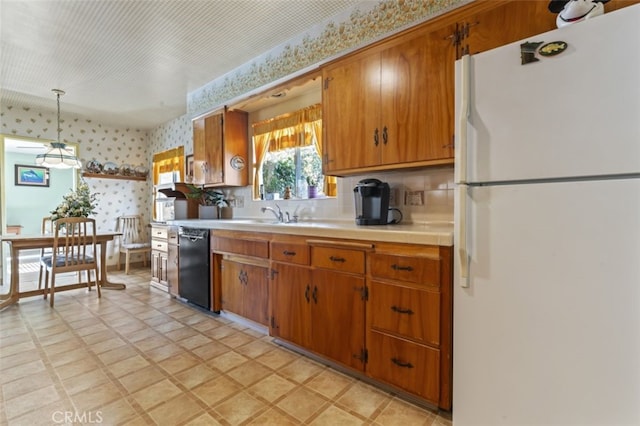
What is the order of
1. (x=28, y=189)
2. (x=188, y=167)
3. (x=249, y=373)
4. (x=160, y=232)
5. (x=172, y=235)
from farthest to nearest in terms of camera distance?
(x=28, y=189)
(x=188, y=167)
(x=160, y=232)
(x=172, y=235)
(x=249, y=373)

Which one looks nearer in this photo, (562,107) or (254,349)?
(562,107)

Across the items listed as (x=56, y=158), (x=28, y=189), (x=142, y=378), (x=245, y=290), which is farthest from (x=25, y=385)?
(x=28, y=189)

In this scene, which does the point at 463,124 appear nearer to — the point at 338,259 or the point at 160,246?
the point at 338,259

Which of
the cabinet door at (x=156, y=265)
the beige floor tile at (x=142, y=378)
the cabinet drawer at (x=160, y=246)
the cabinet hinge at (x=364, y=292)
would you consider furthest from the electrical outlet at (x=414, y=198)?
the cabinet door at (x=156, y=265)

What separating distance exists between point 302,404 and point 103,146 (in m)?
5.89

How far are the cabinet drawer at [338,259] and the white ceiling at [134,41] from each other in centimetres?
194

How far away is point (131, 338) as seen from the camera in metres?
2.44

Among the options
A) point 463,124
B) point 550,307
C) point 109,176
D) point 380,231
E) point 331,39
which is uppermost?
point 331,39

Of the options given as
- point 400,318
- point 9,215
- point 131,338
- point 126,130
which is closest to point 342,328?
point 400,318

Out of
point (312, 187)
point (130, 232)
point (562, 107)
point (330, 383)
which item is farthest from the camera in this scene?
point (130, 232)

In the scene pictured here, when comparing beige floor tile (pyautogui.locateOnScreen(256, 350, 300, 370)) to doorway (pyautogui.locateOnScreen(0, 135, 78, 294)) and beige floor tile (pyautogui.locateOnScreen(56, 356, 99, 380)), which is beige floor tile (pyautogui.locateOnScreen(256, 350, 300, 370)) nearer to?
beige floor tile (pyautogui.locateOnScreen(56, 356, 99, 380))

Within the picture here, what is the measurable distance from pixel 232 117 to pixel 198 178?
95 centimetres

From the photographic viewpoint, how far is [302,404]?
5.29ft

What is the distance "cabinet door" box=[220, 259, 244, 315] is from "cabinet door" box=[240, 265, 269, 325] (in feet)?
0.19
